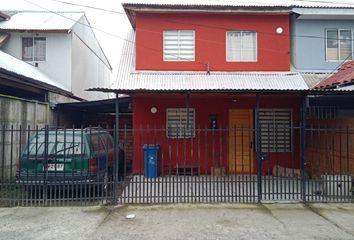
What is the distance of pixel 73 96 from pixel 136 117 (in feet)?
19.2

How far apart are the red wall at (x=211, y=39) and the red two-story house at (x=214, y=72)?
0.04m

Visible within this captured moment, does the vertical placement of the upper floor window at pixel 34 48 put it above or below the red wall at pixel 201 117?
above

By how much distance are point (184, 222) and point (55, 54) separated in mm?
12922

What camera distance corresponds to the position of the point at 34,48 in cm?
1673

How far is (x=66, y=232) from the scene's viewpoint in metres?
5.96

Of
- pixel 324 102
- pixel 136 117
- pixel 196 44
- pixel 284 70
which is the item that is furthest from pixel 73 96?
pixel 324 102

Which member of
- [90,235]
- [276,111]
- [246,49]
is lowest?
[90,235]

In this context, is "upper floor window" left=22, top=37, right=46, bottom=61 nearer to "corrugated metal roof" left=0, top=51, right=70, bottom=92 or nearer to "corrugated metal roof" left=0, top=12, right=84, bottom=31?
"corrugated metal roof" left=0, top=12, right=84, bottom=31

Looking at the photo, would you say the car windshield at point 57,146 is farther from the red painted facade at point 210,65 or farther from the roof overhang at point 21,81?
the red painted facade at point 210,65

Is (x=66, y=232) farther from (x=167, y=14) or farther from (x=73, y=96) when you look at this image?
(x=73, y=96)

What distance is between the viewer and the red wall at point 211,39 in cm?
1275

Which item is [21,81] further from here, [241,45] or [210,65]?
[241,45]

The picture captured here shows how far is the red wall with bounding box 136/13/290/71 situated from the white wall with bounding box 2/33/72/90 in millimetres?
5509

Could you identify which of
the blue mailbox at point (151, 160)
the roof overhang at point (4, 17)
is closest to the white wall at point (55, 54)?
the roof overhang at point (4, 17)
